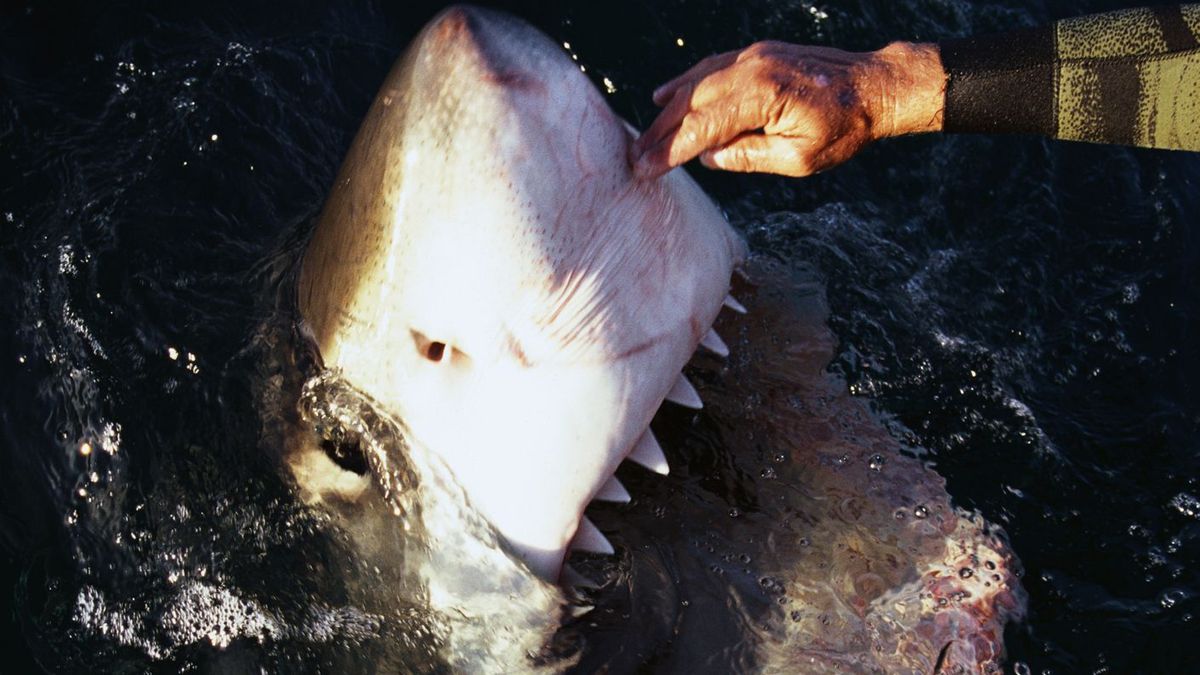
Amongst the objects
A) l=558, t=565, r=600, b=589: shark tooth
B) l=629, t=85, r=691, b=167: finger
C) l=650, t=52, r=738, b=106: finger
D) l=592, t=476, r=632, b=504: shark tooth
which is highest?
l=650, t=52, r=738, b=106: finger

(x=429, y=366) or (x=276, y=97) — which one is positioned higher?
(x=276, y=97)

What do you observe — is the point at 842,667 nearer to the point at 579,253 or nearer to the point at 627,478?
the point at 627,478

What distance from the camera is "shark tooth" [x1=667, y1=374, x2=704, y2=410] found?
1930 mm

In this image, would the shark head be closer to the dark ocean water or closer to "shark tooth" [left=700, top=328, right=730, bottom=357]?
"shark tooth" [left=700, top=328, right=730, bottom=357]

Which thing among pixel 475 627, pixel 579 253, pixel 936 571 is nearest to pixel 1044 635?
pixel 936 571

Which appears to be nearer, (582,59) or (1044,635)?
(1044,635)

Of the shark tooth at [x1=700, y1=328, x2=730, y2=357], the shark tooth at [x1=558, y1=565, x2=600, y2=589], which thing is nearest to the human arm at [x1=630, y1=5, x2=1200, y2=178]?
the shark tooth at [x1=700, y1=328, x2=730, y2=357]

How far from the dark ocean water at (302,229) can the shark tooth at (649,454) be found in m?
0.65

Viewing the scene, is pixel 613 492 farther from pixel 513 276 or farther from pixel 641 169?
pixel 641 169

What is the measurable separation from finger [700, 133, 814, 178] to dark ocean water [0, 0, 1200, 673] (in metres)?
0.63

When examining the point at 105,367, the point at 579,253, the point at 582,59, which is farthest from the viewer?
the point at 582,59

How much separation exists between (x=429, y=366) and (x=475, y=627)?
0.48 m

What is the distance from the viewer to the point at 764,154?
199 centimetres

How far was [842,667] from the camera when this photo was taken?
199 cm
